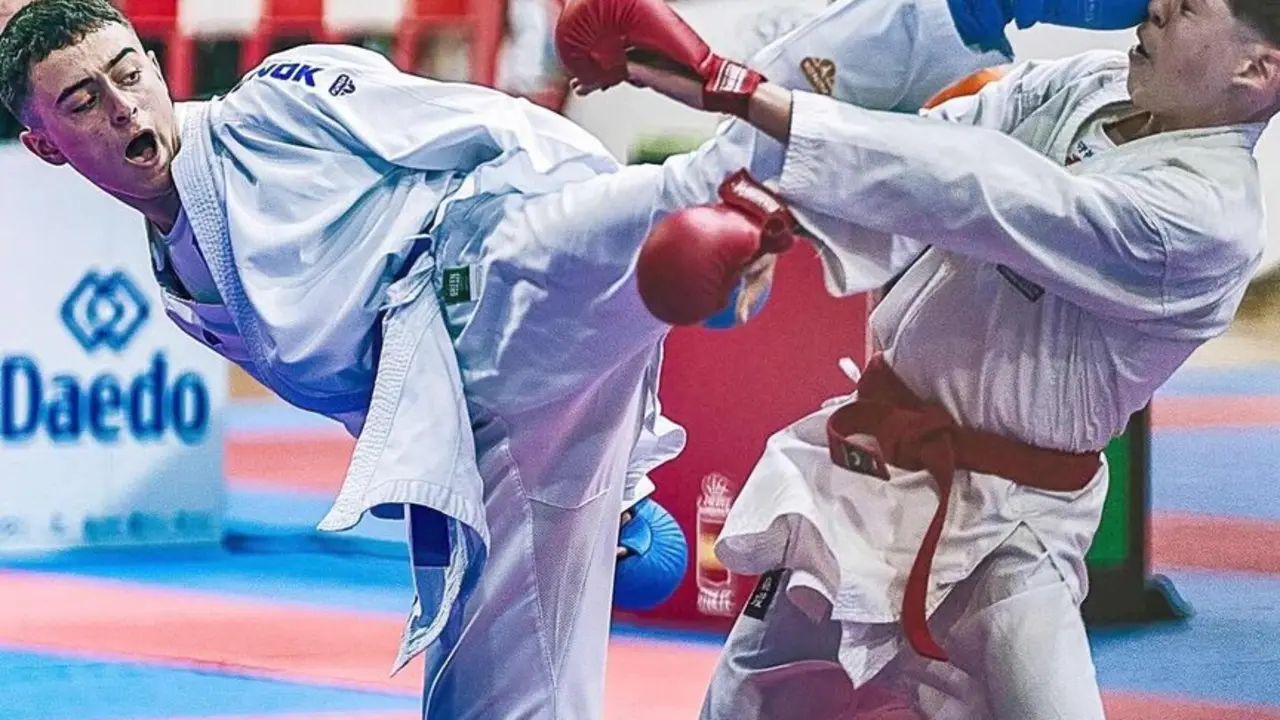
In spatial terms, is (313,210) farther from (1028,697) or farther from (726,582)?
(726,582)

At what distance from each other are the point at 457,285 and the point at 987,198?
2.65 ft

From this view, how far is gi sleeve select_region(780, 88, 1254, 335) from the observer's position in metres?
1.73

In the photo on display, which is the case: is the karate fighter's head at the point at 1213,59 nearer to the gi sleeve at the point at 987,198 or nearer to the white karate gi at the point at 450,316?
the gi sleeve at the point at 987,198

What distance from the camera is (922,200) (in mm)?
1733

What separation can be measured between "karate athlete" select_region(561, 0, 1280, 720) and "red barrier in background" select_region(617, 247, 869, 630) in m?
1.83

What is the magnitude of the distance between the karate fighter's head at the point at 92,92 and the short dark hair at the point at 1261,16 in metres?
1.44

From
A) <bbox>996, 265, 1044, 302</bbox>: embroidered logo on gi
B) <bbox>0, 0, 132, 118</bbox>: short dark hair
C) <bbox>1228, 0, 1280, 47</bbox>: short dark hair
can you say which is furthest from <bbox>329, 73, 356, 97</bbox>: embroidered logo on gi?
<bbox>1228, 0, 1280, 47</bbox>: short dark hair

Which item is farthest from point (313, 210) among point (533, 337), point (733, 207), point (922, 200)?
point (922, 200)

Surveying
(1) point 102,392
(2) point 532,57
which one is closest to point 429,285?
(2) point 532,57

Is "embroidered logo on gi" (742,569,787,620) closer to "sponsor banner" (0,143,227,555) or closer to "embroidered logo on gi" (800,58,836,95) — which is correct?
"embroidered logo on gi" (800,58,836,95)

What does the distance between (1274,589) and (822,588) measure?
2.43 meters

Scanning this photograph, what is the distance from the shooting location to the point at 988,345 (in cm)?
197

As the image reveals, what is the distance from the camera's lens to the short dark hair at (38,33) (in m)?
2.29

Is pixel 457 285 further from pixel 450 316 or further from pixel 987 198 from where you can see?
pixel 987 198
